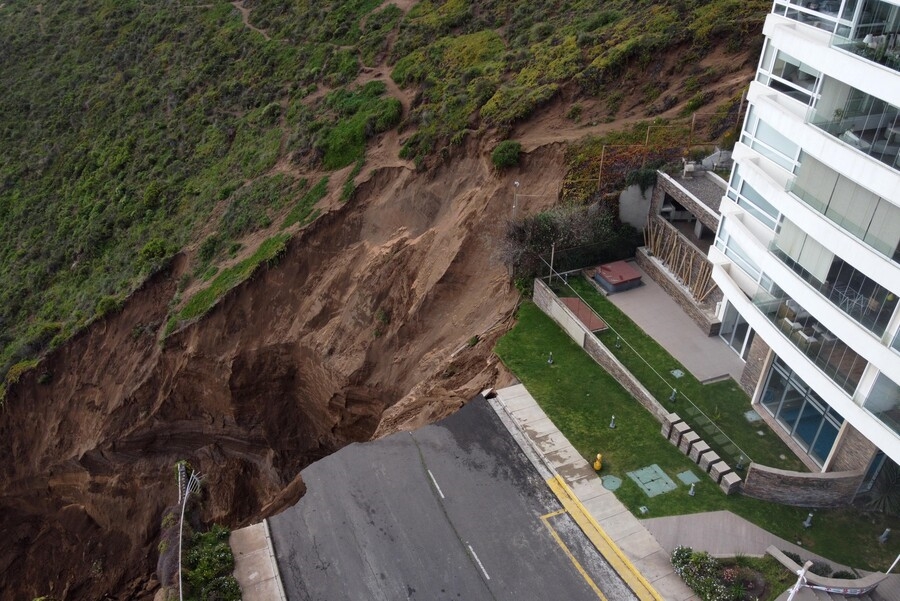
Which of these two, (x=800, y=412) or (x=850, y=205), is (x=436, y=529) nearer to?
(x=800, y=412)

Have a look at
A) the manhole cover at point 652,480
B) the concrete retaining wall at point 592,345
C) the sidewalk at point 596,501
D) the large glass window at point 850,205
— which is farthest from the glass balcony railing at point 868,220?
the sidewalk at point 596,501

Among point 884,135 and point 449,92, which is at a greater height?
point 884,135

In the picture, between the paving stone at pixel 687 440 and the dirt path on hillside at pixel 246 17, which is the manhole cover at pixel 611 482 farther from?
the dirt path on hillside at pixel 246 17

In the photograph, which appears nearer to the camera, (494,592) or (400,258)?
(494,592)

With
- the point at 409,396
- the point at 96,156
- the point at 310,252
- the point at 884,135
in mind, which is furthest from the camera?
the point at 96,156

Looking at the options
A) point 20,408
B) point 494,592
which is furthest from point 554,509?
point 20,408

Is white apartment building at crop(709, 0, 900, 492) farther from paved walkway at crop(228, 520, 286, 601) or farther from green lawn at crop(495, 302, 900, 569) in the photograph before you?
paved walkway at crop(228, 520, 286, 601)

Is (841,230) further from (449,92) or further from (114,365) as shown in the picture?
(114,365)
